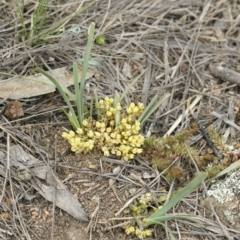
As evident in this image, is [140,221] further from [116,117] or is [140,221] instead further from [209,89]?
[209,89]

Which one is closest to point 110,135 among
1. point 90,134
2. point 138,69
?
point 90,134

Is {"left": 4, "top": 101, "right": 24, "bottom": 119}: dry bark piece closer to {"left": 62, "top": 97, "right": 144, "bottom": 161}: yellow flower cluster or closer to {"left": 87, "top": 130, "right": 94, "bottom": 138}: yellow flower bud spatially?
{"left": 62, "top": 97, "right": 144, "bottom": 161}: yellow flower cluster

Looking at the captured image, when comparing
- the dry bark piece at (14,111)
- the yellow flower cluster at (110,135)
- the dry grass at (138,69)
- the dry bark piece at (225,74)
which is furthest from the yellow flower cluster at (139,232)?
the dry bark piece at (225,74)

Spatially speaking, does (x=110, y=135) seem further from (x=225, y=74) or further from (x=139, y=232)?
(x=225, y=74)

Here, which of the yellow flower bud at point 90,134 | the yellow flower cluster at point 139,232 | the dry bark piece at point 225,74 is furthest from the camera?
the dry bark piece at point 225,74

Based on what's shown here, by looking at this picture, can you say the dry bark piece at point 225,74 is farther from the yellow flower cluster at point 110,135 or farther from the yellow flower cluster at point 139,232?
the yellow flower cluster at point 139,232

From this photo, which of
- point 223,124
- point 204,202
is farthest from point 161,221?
point 223,124

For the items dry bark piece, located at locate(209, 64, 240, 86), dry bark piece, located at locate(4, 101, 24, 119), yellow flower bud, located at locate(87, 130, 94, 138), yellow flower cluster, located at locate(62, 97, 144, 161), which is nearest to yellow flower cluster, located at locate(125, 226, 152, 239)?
yellow flower cluster, located at locate(62, 97, 144, 161)
